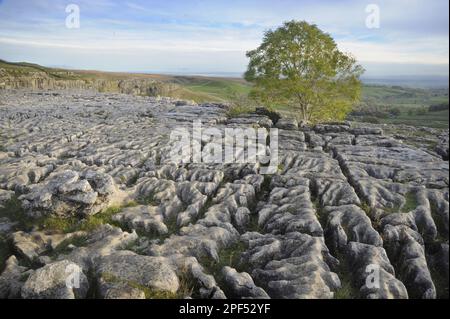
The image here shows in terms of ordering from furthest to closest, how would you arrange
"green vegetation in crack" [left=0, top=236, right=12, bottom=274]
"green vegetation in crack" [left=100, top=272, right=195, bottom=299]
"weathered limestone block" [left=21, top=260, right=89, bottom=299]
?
1. "green vegetation in crack" [left=0, top=236, right=12, bottom=274]
2. "green vegetation in crack" [left=100, top=272, right=195, bottom=299]
3. "weathered limestone block" [left=21, top=260, right=89, bottom=299]

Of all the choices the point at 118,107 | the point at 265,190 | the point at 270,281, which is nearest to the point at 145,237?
the point at 270,281

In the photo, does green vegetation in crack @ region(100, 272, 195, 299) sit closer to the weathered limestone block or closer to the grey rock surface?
the grey rock surface

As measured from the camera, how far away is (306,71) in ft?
162

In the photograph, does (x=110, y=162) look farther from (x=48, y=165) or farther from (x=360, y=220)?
(x=360, y=220)

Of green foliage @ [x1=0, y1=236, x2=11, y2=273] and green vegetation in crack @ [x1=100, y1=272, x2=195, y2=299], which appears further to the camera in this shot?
green foliage @ [x1=0, y1=236, x2=11, y2=273]

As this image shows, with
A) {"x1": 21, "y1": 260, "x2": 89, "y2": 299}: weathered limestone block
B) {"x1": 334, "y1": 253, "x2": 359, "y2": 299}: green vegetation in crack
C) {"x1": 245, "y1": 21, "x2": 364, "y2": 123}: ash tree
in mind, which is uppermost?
{"x1": 245, "y1": 21, "x2": 364, "y2": 123}: ash tree

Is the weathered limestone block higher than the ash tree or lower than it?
lower

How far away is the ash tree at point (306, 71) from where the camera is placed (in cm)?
4819

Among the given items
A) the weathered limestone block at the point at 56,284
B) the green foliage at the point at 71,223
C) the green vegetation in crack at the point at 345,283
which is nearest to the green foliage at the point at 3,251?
the green foliage at the point at 71,223

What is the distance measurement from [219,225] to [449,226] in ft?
36.4

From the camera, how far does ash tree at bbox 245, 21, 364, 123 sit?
48188mm

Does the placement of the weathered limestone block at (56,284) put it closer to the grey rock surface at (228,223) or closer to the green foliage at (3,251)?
the grey rock surface at (228,223)

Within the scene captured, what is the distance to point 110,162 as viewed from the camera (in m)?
29.1

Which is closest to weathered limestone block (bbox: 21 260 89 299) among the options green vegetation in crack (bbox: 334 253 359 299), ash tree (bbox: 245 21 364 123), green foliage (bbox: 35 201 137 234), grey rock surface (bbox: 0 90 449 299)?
grey rock surface (bbox: 0 90 449 299)
